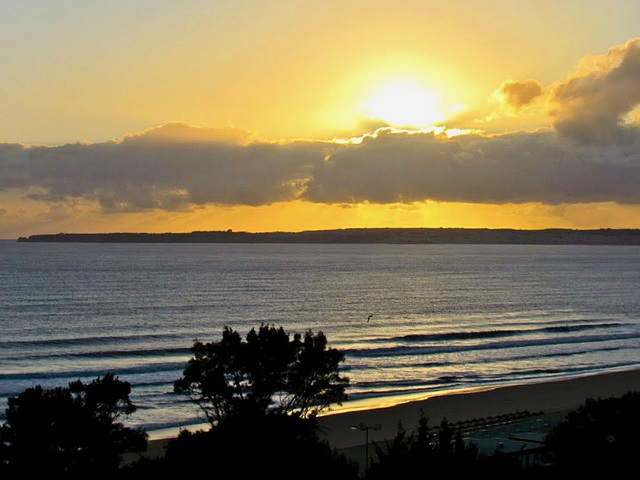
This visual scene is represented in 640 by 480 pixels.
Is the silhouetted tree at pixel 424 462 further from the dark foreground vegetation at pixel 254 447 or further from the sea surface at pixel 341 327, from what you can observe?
the sea surface at pixel 341 327

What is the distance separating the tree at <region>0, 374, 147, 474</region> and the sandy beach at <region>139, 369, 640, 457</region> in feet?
30.2

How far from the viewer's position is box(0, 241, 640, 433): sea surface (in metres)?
51.0

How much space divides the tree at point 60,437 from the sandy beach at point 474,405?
9215 mm

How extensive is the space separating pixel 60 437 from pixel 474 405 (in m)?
26.4

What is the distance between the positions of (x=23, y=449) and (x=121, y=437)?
9.31 ft

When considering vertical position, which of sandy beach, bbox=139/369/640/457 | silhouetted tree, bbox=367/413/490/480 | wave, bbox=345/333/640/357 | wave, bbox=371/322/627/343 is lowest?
sandy beach, bbox=139/369/640/457

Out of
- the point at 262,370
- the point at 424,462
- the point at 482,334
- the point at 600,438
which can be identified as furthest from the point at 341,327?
the point at 424,462

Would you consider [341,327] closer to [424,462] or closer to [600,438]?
[600,438]

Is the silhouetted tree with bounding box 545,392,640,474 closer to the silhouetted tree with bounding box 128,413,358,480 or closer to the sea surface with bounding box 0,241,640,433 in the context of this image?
the silhouetted tree with bounding box 128,413,358,480

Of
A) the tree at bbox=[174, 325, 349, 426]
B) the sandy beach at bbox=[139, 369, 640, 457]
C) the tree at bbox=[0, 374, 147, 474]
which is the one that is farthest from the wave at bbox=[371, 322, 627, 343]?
the tree at bbox=[0, 374, 147, 474]

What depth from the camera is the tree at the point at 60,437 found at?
2131 cm

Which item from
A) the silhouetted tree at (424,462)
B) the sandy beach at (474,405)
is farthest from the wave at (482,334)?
the silhouetted tree at (424,462)

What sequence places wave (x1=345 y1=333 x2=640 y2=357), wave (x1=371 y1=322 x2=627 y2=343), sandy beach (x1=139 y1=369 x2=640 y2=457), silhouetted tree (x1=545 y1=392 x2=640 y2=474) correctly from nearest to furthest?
silhouetted tree (x1=545 y1=392 x2=640 y2=474) < sandy beach (x1=139 y1=369 x2=640 y2=457) < wave (x1=345 y1=333 x2=640 y2=357) < wave (x1=371 y1=322 x2=627 y2=343)

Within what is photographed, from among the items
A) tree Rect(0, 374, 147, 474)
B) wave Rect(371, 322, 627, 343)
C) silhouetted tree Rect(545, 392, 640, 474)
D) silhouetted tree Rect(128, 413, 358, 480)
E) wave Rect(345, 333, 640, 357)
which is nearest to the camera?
silhouetted tree Rect(128, 413, 358, 480)
